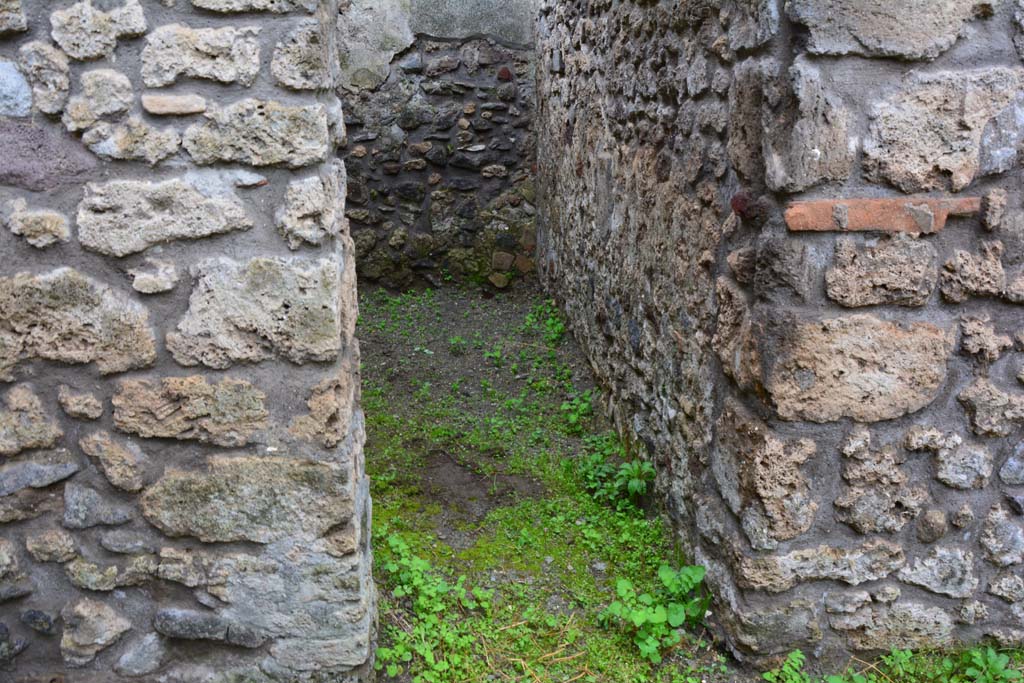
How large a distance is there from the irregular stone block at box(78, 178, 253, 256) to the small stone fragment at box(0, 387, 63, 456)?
38cm

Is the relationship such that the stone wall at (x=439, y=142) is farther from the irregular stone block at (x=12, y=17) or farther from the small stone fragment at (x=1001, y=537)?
the irregular stone block at (x=12, y=17)

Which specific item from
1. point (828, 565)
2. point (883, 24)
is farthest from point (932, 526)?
point (883, 24)

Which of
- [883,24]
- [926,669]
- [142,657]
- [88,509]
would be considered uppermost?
[883,24]

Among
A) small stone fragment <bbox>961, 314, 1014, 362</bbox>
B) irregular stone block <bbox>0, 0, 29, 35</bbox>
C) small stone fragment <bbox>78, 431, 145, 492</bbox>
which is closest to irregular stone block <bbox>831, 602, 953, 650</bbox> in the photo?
small stone fragment <bbox>961, 314, 1014, 362</bbox>

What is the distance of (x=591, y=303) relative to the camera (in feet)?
13.9

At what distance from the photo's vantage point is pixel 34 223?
5.44 ft

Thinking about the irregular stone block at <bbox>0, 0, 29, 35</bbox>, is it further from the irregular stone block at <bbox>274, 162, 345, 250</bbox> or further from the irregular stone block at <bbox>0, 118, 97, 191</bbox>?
the irregular stone block at <bbox>274, 162, 345, 250</bbox>

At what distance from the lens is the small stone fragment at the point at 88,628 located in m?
1.83

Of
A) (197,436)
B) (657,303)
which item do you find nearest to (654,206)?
(657,303)

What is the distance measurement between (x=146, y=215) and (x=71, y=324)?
30 centimetres

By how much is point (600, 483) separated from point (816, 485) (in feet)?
4.05

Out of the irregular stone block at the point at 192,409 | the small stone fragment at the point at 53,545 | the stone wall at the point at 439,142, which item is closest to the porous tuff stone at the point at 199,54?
the irregular stone block at the point at 192,409

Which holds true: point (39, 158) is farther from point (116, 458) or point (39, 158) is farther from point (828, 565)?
point (828, 565)

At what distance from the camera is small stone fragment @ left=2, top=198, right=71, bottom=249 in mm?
1655
